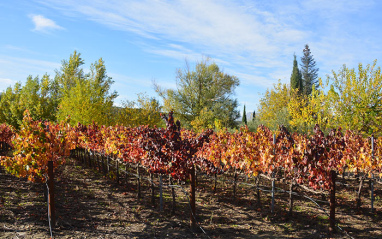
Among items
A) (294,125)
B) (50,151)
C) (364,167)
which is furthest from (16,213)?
(294,125)

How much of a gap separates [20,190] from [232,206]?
8.06 m

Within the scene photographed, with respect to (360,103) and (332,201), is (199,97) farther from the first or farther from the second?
(332,201)

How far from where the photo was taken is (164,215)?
26.5 ft

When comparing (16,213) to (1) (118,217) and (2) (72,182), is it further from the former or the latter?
(2) (72,182)

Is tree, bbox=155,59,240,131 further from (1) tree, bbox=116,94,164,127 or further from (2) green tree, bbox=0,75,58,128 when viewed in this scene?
(2) green tree, bbox=0,75,58,128

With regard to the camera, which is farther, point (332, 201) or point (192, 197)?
point (192, 197)

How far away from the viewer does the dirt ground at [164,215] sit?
6.84m

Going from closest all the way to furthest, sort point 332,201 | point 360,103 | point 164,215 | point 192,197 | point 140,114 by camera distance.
A: point 332,201, point 192,197, point 164,215, point 360,103, point 140,114

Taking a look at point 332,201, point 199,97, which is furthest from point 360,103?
point 199,97

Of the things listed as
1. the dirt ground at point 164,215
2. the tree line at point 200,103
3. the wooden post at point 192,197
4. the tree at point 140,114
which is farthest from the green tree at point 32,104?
the wooden post at point 192,197

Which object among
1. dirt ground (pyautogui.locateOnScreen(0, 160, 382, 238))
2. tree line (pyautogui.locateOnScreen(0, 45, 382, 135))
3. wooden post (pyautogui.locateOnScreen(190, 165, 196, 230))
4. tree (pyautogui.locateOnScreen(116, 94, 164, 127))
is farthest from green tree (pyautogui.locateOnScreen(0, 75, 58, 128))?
wooden post (pyautogui.locateOnScreen(190, 165, 196, 230))

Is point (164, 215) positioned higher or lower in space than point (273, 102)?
lower

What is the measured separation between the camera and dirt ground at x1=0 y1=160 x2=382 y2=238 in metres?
6.84

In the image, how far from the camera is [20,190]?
402 inches
